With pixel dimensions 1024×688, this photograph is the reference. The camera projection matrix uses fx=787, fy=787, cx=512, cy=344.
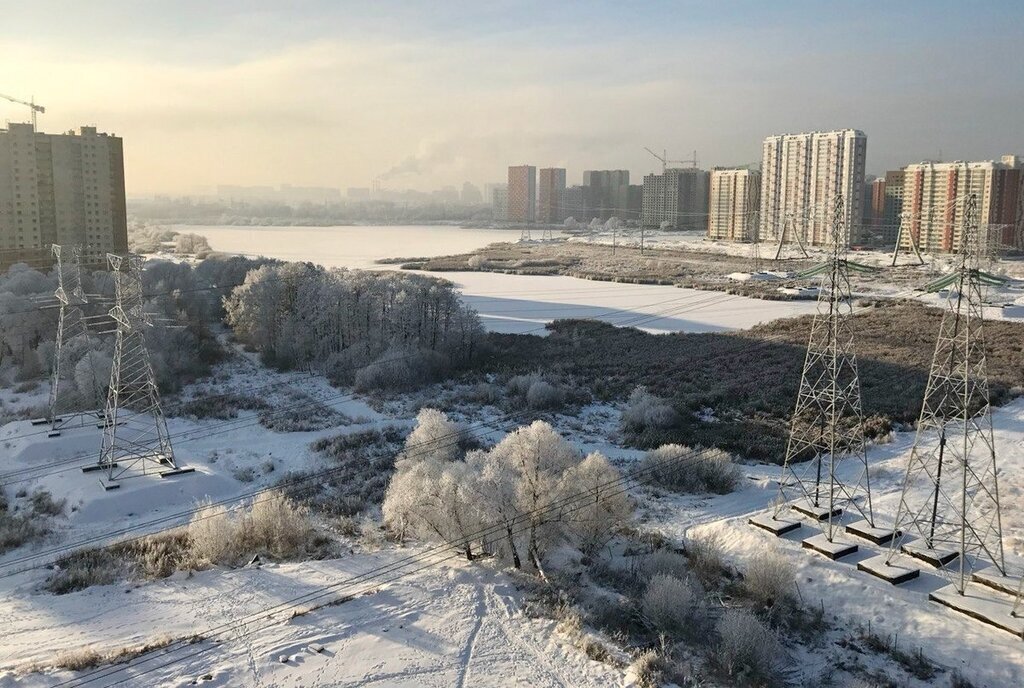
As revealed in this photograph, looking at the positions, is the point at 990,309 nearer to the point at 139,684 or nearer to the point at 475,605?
the point at 475,605

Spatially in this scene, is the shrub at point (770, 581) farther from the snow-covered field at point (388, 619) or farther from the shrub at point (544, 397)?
the shrub at point (544, 397)

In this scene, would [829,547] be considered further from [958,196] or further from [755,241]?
[755,241]

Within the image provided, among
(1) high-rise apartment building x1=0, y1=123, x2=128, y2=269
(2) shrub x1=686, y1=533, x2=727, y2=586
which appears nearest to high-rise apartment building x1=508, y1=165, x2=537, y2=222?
(1) high-rise apartment building x1=0, y1=123, x2=128, y2=269

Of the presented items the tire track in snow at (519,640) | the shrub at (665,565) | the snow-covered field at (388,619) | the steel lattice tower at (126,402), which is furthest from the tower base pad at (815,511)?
the steel lattice tower at (126,402)

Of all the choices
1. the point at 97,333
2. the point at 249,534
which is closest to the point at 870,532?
the point at 249,534

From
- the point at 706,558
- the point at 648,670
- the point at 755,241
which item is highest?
the point at 755,241

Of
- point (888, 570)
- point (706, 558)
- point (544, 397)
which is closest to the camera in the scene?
point (888, 570)
